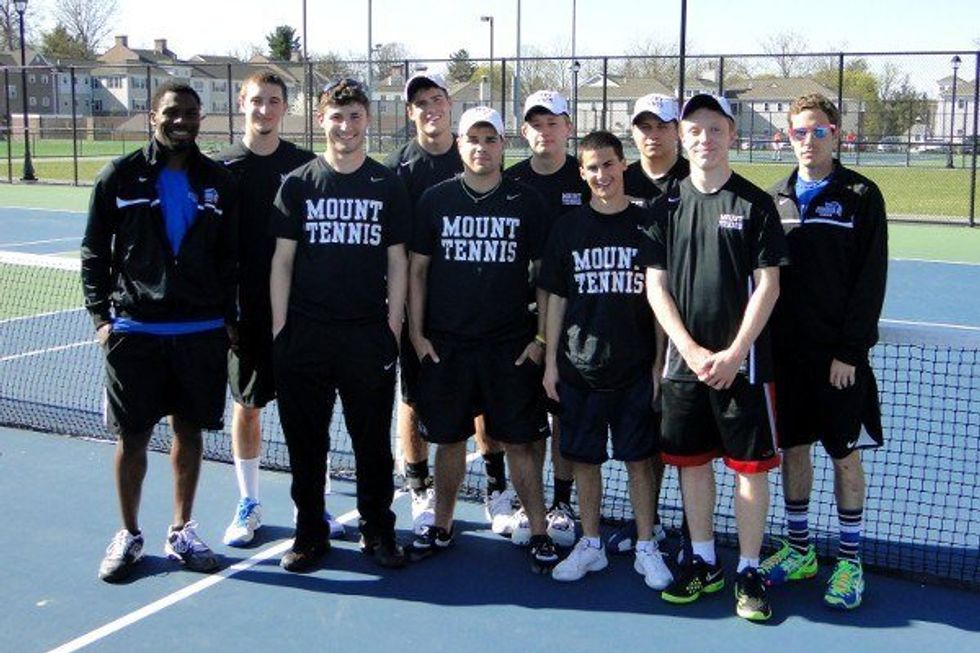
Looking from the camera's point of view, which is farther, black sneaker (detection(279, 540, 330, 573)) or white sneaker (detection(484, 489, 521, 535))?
white sneaker (detection(484, 489, 521, 535))

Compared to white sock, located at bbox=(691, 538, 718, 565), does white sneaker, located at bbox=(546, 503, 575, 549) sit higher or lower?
lower

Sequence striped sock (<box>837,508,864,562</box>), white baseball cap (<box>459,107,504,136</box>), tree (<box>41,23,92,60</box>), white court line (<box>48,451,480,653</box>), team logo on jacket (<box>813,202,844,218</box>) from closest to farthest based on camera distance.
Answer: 1. white court line (<box>48,451,480,653</box>)
2. team logo on jacket (<box>813,202,844,218</box>)
3. striped sock (<box>837,508,864,562</box>)
4. white baseball cap (<box>459,107,504,136</box>)
5. tree (<box>41,23,92,60</box>)

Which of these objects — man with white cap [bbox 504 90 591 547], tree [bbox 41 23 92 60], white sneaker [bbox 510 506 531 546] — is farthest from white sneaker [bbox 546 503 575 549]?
tree [bbox 41 23 92 60]

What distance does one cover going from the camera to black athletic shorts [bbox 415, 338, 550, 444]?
5.06 metres

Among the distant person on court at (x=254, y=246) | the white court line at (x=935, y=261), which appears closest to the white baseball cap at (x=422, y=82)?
the distant person on court at (x=254, y=246)

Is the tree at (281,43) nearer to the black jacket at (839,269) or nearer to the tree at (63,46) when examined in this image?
the tree at (63,46)

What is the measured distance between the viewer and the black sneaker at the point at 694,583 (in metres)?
4.76

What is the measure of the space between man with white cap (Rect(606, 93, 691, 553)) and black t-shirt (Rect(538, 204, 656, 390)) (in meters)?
0.38

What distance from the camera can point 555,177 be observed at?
550cm

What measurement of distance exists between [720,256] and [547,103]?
52.3 inches

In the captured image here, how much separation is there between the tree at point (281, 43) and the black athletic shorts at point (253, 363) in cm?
9614

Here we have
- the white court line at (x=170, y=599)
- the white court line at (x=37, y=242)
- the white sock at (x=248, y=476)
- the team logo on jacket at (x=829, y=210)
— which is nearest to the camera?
the white court line at (x=170, y=599)

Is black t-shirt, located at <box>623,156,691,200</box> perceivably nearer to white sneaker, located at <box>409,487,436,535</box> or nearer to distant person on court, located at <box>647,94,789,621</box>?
distant person on court, located at <box>647,94,789,621</box>

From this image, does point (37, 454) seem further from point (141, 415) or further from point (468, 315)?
point (468, 315)
